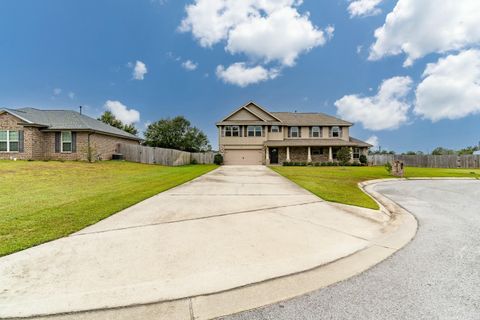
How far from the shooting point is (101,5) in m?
18.5

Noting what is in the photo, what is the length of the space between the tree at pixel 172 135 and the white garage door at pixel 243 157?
1945 cm

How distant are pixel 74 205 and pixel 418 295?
23.9 feet

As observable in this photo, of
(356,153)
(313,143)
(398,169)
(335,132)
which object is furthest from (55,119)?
(356,153)

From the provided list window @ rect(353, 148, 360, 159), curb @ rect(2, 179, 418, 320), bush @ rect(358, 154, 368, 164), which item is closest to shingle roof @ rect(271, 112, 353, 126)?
window @ rect(353, 148, 360, 159)

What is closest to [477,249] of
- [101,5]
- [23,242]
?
[23,242]

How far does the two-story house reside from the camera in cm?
2917

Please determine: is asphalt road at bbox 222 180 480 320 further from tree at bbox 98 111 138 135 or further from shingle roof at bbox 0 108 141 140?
tree at bbox 98 111 138 135

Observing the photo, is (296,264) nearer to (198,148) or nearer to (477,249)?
(477,249)

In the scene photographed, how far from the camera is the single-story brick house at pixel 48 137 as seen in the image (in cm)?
1925

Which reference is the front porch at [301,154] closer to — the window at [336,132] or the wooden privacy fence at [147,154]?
the window at [336,132]

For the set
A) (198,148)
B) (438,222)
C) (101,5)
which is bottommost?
(438,222)

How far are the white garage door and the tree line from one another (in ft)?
63.8

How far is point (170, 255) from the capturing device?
326cm

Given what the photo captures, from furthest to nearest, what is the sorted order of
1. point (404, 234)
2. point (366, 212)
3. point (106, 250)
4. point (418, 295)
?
1. point (366, 212)
2. point (404, 234)
3. point (106, 250)
4. point (418, 295)
